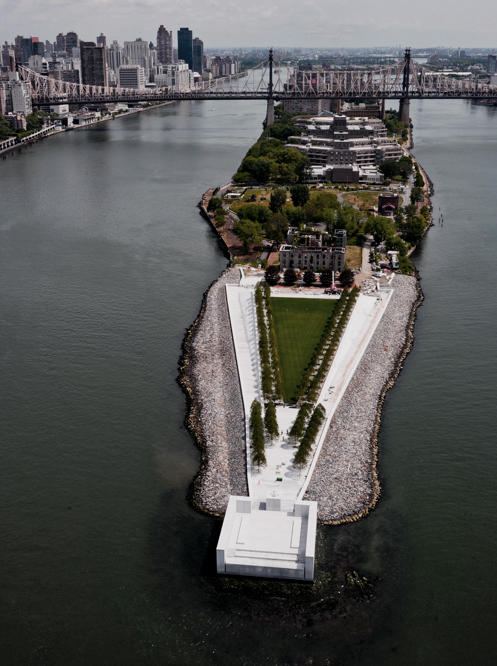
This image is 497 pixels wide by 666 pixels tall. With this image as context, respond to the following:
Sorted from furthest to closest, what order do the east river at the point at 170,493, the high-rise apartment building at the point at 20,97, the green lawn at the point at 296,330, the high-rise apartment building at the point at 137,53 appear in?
the high-rise apartment building at the point at 137,53 → the high-rise apartment building at the point at 20,97 → the green lawn at the point at 296,330 → the east river at the point at 170,493

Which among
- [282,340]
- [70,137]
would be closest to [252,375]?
[282,340]

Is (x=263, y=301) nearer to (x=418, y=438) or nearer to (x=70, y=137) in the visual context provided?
(x=418, y=438)

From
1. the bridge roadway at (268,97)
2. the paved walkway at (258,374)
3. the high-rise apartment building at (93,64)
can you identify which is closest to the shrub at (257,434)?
the paved walkway at (258,374)

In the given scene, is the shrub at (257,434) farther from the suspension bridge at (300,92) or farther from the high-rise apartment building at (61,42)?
the high-rise apartment building at (61,42)

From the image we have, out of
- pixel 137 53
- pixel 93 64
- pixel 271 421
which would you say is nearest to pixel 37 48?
pixel 137 53

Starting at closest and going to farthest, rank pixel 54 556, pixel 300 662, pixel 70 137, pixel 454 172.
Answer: pixel 300 662 < pixel 54 556 < pixel 454 172 < pixel 70 137

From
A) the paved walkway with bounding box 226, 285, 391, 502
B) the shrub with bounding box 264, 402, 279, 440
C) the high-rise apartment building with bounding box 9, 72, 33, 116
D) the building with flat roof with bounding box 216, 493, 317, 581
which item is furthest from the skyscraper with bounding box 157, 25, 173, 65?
the building with flat roof with bounding box 216, 493, 317, 581
